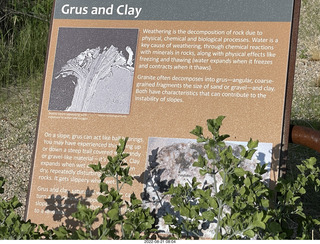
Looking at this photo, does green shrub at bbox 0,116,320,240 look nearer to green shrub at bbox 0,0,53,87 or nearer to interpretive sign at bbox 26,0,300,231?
interpretive sign at bbox 26,0,300,231

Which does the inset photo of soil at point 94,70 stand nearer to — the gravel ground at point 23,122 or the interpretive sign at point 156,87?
the interpretive sign at point 156,87

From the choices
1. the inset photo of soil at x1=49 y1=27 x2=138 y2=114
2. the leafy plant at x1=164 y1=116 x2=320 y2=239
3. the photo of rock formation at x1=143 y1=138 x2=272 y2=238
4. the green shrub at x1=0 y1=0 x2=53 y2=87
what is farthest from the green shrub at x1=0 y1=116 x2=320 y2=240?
the green shrub at x1=0 y1=0 x2=53 y2=87

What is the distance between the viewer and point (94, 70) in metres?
2.83

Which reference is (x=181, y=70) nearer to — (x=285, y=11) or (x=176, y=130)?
(x=176, y=130)

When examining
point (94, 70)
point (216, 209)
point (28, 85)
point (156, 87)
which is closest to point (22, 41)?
point (28, 85)

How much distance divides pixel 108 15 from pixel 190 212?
1287 millimetres

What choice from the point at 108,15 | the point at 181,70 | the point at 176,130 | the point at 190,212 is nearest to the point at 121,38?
the point at 108,15

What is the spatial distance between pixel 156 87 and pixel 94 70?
14.6 inches

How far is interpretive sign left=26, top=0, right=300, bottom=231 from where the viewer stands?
254 cm

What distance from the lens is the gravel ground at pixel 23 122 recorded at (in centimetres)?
414

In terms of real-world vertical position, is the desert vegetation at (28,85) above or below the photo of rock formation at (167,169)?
above

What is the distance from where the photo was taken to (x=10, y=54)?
5141 millimetres

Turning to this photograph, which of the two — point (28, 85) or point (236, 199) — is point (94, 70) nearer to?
point (236, 199)

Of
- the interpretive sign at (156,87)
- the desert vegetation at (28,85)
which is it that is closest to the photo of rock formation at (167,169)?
the interpretive sign at (156,87)
